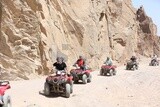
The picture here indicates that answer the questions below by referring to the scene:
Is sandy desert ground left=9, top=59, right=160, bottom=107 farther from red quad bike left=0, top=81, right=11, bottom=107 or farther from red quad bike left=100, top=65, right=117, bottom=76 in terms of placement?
red quad bike left=100, top=65, right=117, bottom=76

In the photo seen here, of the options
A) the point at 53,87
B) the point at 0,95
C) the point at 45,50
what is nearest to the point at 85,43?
the point at 45,50

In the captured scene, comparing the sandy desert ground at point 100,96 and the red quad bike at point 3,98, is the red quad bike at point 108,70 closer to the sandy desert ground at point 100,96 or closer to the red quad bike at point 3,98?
the sandy desert ground at point 100,96

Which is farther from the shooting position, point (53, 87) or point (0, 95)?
point (53, 87)

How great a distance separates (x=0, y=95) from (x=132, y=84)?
419 inches

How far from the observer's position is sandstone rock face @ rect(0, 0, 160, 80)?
25.7 metres

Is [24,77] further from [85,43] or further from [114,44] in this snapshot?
[114,44]

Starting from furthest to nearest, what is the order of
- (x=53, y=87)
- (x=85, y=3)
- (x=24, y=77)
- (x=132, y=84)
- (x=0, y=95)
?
(x=85, y=3) → (x=24, y=77) → (x=132, y=84) → (x=53, y=87) → (x=0, y=95)

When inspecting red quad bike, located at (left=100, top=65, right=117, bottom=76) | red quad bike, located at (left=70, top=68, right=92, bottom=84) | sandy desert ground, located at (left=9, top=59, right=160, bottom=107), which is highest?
red quad bike, located at (left=100, top=65, right=117, bottom=76)

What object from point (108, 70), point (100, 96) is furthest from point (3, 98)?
point (108, 70)

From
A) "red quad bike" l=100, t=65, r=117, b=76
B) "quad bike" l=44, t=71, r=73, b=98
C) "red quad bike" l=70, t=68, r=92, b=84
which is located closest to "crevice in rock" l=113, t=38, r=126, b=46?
"red quad bike" l=100, t=65, r=117, b=76

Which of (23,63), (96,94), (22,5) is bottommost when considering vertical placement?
(96,94)

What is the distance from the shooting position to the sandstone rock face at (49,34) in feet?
84.4

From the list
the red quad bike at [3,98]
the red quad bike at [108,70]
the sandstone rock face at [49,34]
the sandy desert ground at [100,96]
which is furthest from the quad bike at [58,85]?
the red quad bike at [108,70]

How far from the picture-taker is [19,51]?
25812 millimetres
